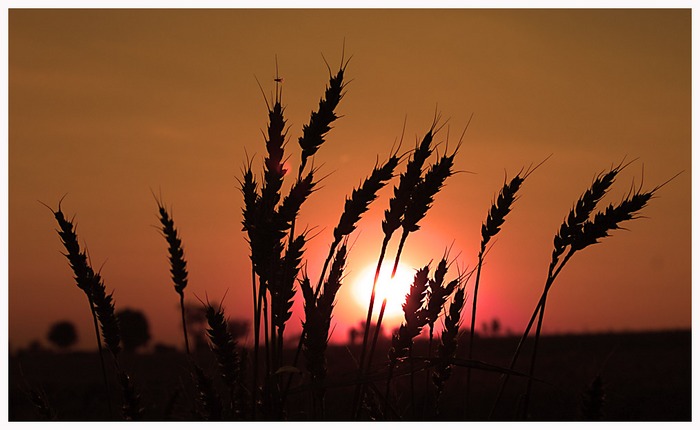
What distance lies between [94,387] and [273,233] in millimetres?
15822

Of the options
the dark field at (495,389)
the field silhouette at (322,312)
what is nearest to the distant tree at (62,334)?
the dark field at (495,389)

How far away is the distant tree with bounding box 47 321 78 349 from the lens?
2064 inches

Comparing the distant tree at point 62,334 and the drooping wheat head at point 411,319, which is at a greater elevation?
the drooping wheat head at point 411,319

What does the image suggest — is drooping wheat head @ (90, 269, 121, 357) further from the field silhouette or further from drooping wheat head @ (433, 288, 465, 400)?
drooping wheat head @ (433, 288, 465, 400)

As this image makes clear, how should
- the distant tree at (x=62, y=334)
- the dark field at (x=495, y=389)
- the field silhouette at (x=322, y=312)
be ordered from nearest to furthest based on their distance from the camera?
the field silhouette at (x=322, y=312)
the dark field at (x=495, y=389)
the distant tree at (x=62, y=334)

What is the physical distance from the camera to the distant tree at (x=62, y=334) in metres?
52.4

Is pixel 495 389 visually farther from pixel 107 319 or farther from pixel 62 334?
pixel 62 334

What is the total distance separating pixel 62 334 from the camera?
5269 cm

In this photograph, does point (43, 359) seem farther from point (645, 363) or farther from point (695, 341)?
point (695, 341)

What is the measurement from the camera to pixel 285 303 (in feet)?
11.0

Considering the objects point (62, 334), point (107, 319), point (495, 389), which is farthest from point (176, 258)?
point (62, 334)

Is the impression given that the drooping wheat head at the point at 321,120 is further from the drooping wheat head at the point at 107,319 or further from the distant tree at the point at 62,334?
the distant tree at the point at 62,334

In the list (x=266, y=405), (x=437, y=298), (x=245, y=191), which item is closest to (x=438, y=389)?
(x=437, y=298)

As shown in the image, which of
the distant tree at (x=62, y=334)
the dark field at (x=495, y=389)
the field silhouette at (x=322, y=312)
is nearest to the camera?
the field silhouette at (x=322, y=312)
